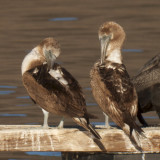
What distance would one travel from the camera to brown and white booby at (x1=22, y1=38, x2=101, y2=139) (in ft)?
24.1

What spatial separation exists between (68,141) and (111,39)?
121 centimetres

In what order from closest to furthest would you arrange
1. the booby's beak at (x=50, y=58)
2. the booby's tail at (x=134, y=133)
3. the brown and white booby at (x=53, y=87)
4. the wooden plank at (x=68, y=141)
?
the booby's tail at (x=134, y=133)
the brown and white booby at (x=53, y=87)
the wooden plank at (x=68, y=141)
the booby's beak at (x=50, y=58)

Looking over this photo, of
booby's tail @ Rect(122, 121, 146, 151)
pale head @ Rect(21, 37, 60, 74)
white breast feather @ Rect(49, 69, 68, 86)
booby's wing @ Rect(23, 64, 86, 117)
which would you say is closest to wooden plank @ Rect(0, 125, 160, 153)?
booby's tail @ Rect(122, 121, 146, 151)

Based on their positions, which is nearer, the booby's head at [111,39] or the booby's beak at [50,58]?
the booby's beak at [50,58]

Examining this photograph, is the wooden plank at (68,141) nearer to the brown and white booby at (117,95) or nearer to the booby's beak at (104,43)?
the brown and white booby at (117,95)

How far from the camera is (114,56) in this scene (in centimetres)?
797

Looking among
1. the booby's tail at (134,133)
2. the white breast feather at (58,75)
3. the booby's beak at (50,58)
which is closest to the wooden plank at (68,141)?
the booby's tail at (134,133)

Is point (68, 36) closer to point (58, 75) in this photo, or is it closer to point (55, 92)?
point (58, 75)

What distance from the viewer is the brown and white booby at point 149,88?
27.7 ft

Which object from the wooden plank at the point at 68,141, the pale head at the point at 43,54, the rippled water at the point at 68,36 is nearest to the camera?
the wooden plank at the point at 68,141

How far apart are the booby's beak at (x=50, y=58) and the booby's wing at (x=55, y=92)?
5 cm

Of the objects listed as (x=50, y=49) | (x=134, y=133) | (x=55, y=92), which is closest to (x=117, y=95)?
(x=134, y=133)

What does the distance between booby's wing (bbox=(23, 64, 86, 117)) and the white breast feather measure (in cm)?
2

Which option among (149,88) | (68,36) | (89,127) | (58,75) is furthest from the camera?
(68,36)
